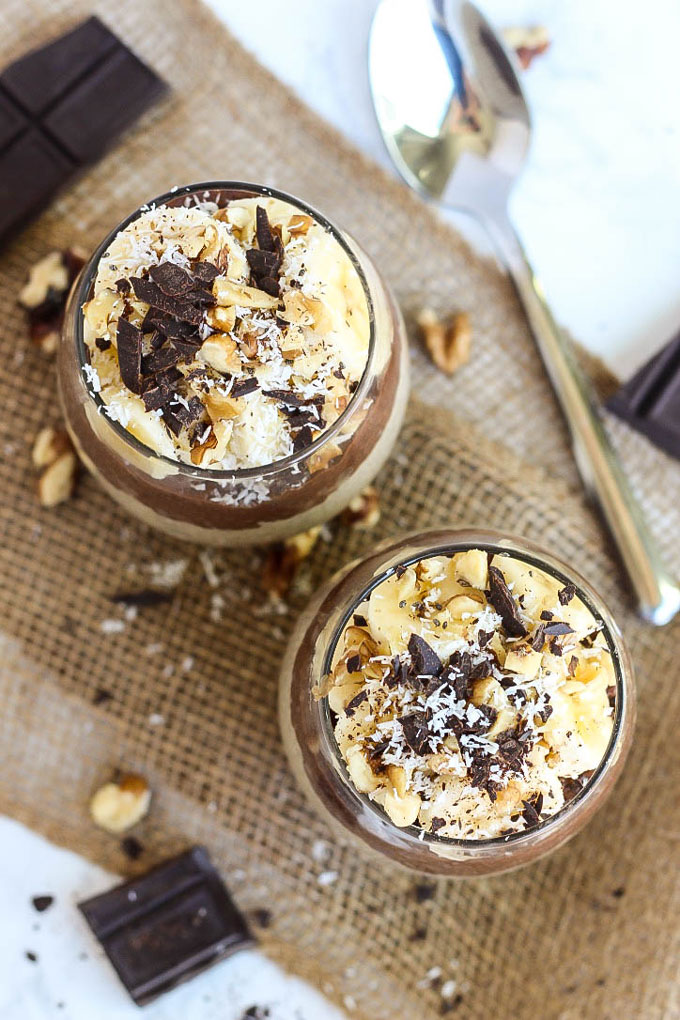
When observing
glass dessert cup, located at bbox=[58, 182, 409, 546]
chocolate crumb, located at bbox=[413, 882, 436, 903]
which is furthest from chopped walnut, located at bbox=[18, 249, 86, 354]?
chocolate crumb, located at bbox=[413, 882, 436, 903]

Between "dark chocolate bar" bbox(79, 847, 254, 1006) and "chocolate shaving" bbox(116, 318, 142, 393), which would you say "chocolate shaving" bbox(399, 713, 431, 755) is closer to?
"chocolate shaving" bbox(116, 318, 142, 393)

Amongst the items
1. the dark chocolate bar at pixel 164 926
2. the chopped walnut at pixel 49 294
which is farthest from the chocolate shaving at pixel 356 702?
the chopped walnut at pixel 49 294

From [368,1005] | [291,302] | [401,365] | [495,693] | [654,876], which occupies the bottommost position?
[654,876]

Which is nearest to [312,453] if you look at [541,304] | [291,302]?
[291,302]

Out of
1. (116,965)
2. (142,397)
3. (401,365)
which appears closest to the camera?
(142,397)

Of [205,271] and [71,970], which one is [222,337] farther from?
[71,970]

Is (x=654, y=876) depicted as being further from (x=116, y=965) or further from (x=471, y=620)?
(x=116, y=965)
